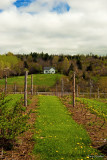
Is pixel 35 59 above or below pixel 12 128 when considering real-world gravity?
above

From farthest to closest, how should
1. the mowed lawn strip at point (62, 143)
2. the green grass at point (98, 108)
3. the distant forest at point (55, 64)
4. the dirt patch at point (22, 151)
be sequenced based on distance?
the distant forest at point (55, 64)
the green grass at point (98, 108)
the mowed lawn strip at point (62, 143)
the dirt patch at point (22, 151)

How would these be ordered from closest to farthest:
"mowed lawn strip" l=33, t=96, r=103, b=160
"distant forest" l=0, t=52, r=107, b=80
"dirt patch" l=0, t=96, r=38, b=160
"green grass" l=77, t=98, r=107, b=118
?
1. "dirt patch" l=0, t=96, r=38, b=160
2. "mowed lawn strip" l=33, t=96, r=103, b=160
3. "green grass" l=77, t=98, r=107, b=118
4. "distant forest" l=0, t=52, r=107, b=80

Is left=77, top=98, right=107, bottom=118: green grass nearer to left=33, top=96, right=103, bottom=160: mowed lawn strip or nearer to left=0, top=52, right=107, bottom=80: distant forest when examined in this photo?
left=33, top=96, right=103, bottom=160: mowed lawn strip

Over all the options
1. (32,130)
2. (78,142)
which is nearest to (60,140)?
(78,142)

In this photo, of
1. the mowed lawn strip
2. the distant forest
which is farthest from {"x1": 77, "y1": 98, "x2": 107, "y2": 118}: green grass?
the distant forest

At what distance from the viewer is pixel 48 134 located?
28.3 ft

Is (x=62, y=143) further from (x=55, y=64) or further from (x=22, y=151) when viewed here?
(x=55, y=64)

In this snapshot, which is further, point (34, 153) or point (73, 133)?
point (73, 133)

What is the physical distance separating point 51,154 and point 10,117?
2376mm

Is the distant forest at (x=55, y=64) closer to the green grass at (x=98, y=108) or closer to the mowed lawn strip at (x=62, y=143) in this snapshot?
the green grass at (x=98, y=108)

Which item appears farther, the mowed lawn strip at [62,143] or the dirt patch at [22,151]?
the mowed lawn strip at [62,143]

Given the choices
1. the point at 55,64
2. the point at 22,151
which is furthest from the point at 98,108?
the point at 55,64

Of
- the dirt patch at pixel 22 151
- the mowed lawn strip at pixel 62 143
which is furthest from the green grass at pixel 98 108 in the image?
the dirt patch at pixel 22 151

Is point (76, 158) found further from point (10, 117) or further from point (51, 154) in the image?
point (10, 117)
